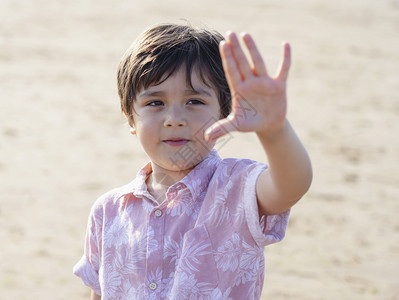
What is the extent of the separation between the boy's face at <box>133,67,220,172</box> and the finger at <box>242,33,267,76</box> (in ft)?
1.32

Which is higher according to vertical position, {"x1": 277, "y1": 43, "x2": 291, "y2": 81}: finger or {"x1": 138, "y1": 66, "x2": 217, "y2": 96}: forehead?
{"x1": 277, "y1": 43, "x2": 291, "y2": 81}: finger

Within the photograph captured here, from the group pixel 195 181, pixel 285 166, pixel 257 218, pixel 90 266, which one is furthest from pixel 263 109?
pixel 90 266

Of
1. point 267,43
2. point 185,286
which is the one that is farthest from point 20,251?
point 267,43

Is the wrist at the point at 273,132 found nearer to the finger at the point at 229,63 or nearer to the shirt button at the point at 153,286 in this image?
the finger at the point at 229,63

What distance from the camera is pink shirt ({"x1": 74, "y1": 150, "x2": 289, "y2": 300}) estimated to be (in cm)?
179

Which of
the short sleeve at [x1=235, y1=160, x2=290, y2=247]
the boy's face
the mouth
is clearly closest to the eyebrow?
the boy's face

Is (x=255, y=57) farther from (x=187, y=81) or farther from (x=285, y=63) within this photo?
(x=187, y=81)

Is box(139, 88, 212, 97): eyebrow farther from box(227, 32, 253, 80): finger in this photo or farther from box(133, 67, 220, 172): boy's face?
box(227, 32, 253, 80): finger

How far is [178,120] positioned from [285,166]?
38cm

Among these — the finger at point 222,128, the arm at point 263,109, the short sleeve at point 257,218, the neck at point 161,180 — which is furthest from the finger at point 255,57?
the neck at point 161,180

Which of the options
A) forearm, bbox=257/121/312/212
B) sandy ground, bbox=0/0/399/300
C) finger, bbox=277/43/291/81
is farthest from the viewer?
sandy ground, bbox=0/0/399/300

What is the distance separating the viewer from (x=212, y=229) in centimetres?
182

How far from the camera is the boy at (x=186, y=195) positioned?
5.74ft

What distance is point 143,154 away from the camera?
6875 mm
